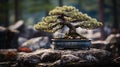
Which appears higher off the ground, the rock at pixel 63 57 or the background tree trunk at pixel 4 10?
the background tree trunk at pixel 4 10

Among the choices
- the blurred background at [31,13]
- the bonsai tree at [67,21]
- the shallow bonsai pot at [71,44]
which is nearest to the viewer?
the shallow bonsai pot at [71,44]

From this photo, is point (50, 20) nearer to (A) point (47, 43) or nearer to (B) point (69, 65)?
→ (B) point (69, 65)

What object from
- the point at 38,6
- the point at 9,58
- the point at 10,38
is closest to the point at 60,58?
the point at 9,58

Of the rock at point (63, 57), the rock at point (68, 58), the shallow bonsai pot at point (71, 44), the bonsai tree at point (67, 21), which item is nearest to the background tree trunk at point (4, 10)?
the bonsai tree at point (67, 21)

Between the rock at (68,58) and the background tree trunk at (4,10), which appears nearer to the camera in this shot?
the rock at (68,58)

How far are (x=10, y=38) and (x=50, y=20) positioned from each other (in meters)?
9.82

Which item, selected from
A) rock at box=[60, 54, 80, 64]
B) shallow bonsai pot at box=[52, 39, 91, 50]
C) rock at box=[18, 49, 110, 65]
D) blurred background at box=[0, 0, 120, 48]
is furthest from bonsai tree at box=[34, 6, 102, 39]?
blurred background at box=[0, 0, 120, 48]

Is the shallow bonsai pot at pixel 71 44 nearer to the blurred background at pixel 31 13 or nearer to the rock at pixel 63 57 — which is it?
the rock at pixel 63 57

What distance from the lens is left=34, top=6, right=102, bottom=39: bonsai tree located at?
13.3m

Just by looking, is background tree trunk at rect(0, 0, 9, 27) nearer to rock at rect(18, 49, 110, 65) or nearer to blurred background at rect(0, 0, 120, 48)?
blurred background at rect(0, 0, 120, 48)

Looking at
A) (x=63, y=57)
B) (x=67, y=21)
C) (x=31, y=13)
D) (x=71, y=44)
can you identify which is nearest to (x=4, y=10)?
(x=31, y=13)

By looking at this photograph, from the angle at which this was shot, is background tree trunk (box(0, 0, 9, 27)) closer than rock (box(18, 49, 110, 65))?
No

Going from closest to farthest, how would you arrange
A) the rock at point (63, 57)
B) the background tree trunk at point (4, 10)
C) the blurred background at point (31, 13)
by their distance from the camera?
the rock at point (63, 57)
the blurred background at point (31, 13)
the background tree trunk at point (4, 10)

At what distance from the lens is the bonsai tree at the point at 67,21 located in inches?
524
